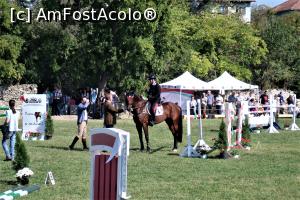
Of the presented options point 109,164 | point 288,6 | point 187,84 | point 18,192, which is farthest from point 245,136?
point 288,6

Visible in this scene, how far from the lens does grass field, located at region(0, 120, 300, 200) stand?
12.6m

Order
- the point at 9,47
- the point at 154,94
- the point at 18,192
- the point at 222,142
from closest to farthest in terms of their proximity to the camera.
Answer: the point at 18,192 → the point at 222,142 → the point at 154,94 → the point at 9,47

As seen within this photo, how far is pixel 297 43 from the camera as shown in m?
67.6

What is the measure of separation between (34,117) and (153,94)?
6.68 metres

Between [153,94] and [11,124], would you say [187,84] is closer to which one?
[153,94]

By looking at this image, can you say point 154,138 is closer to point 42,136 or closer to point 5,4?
point 42,136

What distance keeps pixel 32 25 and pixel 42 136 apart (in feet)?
80.2

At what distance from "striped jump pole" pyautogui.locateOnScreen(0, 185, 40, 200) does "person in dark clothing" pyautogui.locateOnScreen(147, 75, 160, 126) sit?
803 centimetres

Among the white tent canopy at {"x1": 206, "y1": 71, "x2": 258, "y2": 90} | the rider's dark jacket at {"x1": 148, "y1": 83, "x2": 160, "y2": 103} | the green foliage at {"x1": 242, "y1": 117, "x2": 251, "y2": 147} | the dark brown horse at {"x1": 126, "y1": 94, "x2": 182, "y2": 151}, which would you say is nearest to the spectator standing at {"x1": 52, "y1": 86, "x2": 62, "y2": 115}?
the white tent canopy at {"x1": 206, "y1": 71, "x2": 258, "y2": 90}

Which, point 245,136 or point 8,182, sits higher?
point 245,136

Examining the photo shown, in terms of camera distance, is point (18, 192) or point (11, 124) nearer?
point (18, 192)

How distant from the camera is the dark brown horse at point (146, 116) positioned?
2072cm

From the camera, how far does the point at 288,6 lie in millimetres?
126000

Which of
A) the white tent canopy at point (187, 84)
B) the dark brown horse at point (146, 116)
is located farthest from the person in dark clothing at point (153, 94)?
the white tent canopy at point (187, 84)
